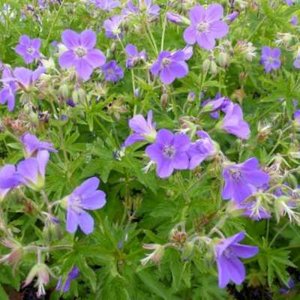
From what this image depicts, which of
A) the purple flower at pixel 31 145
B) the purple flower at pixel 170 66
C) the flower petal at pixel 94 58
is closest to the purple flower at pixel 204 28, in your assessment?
the purple flower at pixel 170 66

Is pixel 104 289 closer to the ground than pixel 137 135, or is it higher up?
closer to the ground

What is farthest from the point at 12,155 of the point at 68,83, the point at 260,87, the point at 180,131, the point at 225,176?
the point at 260,87

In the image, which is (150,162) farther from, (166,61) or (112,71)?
(112,71)

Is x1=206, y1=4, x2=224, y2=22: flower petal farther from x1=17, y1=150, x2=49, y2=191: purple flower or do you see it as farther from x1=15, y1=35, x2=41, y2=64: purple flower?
x1=17, y1=150, x2=49, y2=191: purple flower

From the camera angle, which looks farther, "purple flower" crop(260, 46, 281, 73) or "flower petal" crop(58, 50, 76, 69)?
"purple flower" crop(260, 46, 281, 73)

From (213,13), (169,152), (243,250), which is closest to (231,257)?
(243,250)

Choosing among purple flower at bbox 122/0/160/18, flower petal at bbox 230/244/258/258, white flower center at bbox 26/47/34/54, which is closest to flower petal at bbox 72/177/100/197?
flower petal at bbox 230/244/258/258

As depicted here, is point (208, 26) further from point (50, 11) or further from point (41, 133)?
point (50, 11)
